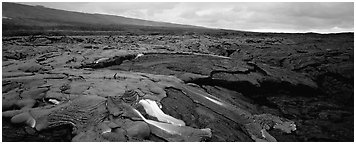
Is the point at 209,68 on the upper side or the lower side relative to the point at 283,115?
upper

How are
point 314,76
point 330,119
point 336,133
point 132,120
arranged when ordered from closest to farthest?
point 132,120 → point 336,133 → point 330,119 → point 314,76

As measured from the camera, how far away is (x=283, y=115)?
6609mm

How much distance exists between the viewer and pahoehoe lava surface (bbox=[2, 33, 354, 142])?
168 inches

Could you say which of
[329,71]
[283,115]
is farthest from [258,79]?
[329,71]

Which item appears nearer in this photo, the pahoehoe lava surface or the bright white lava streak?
the pahoehoe lava surface

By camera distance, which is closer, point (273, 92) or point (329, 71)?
point (273, 92)

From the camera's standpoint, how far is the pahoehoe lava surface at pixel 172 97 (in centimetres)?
427

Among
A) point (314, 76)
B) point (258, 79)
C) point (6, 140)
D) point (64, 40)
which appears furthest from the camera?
point (64, 40)

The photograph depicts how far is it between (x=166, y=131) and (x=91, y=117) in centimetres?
126

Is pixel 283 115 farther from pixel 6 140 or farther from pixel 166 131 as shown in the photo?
pixel 6 140

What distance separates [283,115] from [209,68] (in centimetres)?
242

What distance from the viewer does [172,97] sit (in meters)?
5.42

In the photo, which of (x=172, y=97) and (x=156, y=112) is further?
(x=172, y=97)

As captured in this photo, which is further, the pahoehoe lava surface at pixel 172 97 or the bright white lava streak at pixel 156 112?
the bright white lava streak at pixel 156 112
